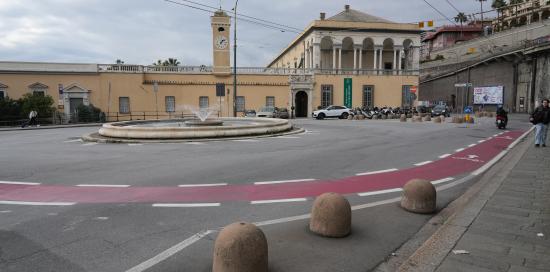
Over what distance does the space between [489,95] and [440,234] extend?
204 feet

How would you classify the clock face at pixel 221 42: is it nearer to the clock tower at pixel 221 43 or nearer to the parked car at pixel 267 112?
the clock tower at pixel 221 43

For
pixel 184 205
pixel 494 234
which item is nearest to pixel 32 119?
pixel 184 205

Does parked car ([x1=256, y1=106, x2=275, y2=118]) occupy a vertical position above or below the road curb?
above

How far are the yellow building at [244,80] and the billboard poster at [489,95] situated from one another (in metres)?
13.4

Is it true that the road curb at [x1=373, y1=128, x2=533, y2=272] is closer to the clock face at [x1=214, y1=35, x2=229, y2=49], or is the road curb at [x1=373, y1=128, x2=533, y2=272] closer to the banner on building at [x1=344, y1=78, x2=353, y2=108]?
the clock face at [x1=214, y1=35, x2=229, y2=49]

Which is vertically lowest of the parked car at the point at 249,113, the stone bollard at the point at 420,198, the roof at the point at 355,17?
the stone bollard at the point at 420,198

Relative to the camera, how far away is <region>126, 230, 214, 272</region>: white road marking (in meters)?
4.04

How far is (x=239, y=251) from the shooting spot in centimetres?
354

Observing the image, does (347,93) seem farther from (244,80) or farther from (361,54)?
(244,80)

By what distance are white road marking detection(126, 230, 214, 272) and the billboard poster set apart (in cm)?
6203

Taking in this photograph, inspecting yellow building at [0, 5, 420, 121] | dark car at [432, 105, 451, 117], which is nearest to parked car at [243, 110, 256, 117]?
yellow building at [0, 5, 420, 121]

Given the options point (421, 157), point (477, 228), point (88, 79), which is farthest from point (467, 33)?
point (477, 228)

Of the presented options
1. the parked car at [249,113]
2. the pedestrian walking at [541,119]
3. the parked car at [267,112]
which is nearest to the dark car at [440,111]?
the parked car at [267,112]

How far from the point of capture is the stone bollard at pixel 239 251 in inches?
139
